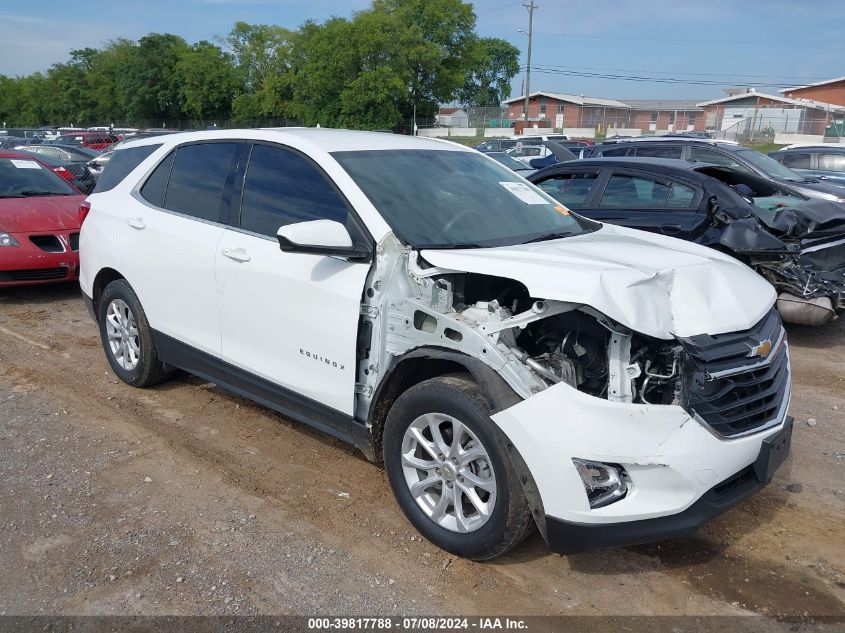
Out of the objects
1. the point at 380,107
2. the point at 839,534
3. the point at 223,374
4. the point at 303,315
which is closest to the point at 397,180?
the point at 303,315

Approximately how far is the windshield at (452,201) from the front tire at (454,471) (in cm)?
81

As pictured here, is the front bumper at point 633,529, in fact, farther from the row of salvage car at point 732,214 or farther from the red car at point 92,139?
the red car at point 92,139

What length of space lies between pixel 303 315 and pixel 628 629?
205 centimetres

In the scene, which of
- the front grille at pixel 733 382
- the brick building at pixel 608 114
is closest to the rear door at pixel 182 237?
the front grille at pixel 733 382

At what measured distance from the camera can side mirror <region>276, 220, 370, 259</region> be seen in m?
3.33

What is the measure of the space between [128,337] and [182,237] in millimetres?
1184

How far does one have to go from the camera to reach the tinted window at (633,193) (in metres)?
6.97

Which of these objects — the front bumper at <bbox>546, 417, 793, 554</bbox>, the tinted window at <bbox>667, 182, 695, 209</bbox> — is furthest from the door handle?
the tinted window at <bbox>667, 182, 695, 209</bbox>

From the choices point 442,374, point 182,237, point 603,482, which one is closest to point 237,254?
point 182,237

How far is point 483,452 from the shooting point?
2.92 meters

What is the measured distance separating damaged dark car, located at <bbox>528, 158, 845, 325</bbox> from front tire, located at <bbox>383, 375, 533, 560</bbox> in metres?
4.32

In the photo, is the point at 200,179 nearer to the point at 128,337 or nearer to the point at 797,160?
the point at 128,337

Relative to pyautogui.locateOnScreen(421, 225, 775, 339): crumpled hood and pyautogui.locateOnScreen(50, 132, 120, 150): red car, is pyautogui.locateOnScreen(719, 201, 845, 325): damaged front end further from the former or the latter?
pyautogui.locateOnScreen(50, 132, 120, 150): red car

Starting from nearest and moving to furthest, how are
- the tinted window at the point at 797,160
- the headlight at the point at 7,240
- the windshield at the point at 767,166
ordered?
the headlight at the point at 7,240, the windshield at the point at 767,166, the tinted window at the point at 797,160
